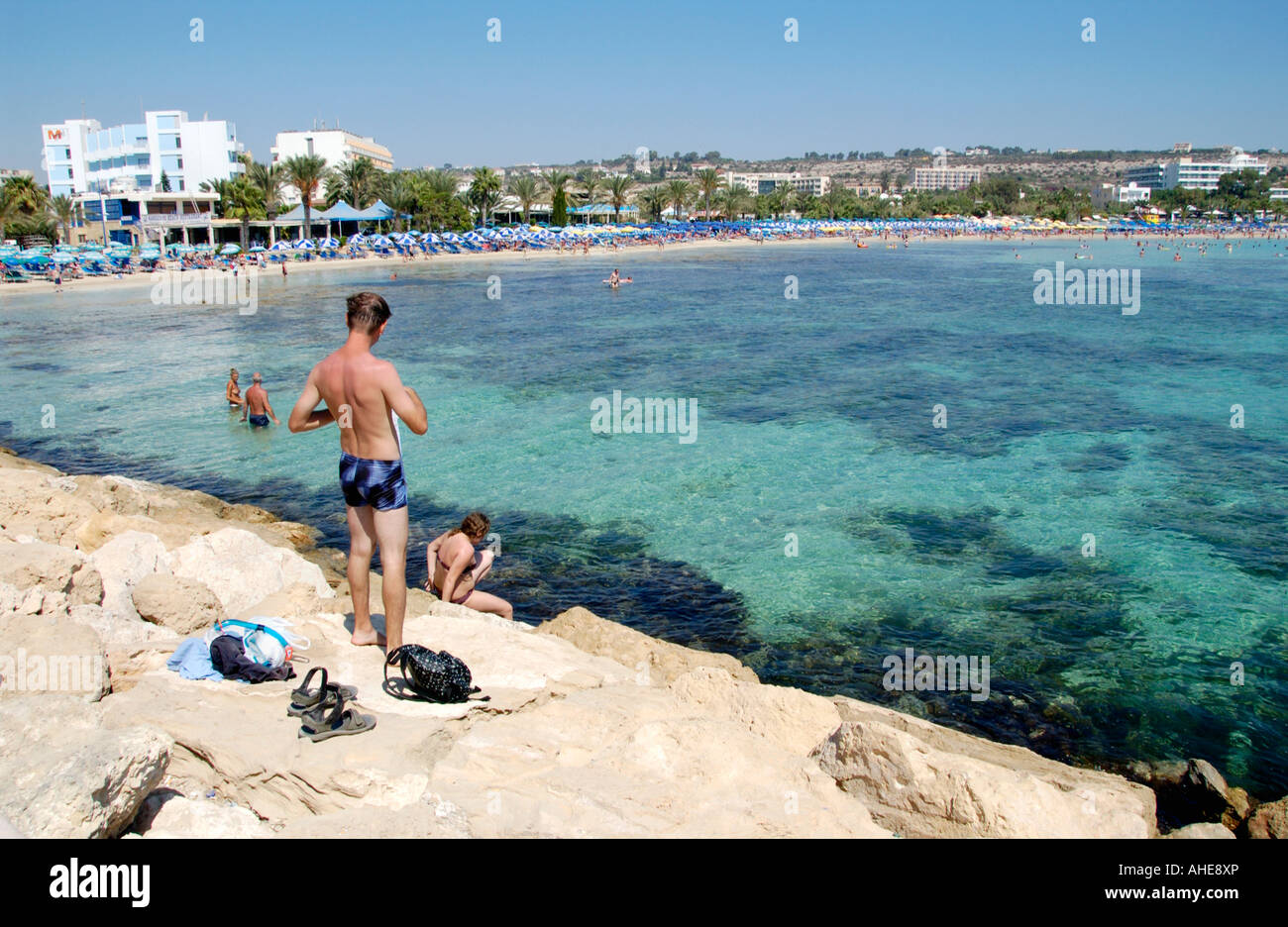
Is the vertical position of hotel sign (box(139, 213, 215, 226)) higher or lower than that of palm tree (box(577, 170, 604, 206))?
lower

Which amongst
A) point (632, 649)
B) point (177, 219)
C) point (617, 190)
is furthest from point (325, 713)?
point (617, 190)

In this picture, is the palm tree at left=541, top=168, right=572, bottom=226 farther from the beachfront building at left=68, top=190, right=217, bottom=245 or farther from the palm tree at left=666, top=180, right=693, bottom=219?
the beachfront building at left=68, top=190, right=217, bottom=245

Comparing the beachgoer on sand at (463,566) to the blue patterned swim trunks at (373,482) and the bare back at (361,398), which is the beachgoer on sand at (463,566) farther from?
the bare back at (361,398)

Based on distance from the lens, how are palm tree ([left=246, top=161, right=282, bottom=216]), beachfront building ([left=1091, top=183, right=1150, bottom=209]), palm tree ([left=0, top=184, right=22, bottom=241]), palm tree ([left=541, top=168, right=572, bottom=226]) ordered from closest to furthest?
1. palm tree ([left=0, top=184, right=22, bottom=241])
2. palm tree ([left=246, top=161, right=282, bottom=216])
3. palm tree ([left=541, top=168, right=572, bottom=226])
4. beachfront building ([left=1091, top=183, right=1150, bottom=209])

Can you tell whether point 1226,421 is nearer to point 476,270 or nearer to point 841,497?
point 841,497

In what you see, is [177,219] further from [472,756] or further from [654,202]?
[472,756]

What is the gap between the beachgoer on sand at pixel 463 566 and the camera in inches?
278

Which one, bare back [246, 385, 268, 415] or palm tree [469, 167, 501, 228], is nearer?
bare back [246, 385, 268, 415]

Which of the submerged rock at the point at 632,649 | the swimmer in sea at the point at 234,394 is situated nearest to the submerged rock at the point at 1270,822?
the submerged rock at the point at 632,649

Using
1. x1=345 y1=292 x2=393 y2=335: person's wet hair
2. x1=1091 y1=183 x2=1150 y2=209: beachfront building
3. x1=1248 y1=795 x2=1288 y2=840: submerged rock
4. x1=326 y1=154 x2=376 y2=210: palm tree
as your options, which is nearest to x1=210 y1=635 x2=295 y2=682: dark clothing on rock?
x1=345 y1=292 x2=393 y2=335: person's wet hair

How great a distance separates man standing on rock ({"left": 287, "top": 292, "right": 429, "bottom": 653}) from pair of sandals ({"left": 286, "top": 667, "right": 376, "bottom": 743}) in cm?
71

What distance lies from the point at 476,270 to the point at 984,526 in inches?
1971

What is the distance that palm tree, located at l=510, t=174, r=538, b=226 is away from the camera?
271 feet

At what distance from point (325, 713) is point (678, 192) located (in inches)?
3956
